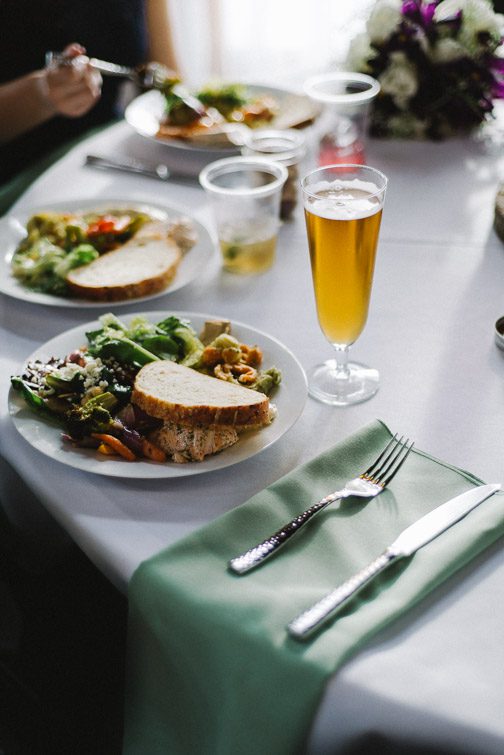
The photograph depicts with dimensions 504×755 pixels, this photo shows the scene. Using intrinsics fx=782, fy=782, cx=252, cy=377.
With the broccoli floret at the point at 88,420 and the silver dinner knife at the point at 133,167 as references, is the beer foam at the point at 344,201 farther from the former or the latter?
the silver dinner knife at the point at 133,167

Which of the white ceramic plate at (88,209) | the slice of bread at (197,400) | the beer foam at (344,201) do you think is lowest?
the white ceramic plate at (88,209)

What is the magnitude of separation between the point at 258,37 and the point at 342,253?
166 inches

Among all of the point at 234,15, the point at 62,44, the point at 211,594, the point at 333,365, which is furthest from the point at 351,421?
the point at 234,15

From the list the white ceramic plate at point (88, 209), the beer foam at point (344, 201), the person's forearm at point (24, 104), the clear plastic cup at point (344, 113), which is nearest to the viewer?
the beer foam at point (344, 201)

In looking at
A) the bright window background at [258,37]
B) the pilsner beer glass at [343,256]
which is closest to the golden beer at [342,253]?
the pilsner beer glass at [343,256]

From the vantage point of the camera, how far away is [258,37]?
194 inches

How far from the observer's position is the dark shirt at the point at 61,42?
8.94 ft

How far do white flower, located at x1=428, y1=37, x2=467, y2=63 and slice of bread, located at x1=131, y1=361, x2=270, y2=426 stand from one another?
1.39m

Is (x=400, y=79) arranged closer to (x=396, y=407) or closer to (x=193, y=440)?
(x=396, y=407)

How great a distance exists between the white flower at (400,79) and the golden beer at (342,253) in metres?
1.10

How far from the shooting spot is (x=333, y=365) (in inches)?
52.5

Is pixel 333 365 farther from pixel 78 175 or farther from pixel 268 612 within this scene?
pixel 78 175

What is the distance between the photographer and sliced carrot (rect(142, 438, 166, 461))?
3.55 ft

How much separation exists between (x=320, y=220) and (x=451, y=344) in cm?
37
